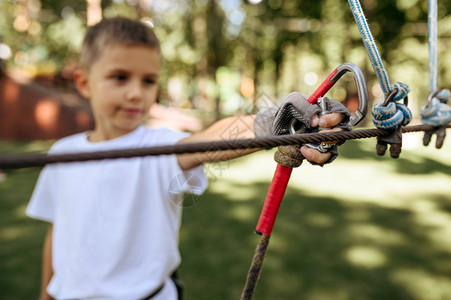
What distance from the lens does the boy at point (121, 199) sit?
3.30 feet

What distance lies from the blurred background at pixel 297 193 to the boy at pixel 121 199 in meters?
0.22

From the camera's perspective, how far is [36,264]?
6.78 ft

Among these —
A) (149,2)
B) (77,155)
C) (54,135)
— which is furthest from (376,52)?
(149,2)

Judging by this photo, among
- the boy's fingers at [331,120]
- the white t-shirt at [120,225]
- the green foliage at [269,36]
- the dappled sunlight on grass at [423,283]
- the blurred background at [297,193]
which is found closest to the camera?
the boy's fingers at [331,120]

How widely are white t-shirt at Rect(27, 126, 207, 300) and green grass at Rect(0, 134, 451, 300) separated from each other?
0.20 metres

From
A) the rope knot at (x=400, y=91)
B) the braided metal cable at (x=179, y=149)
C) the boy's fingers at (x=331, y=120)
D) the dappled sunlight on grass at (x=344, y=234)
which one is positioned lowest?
the dappled sunlight on grass at (x=344, y=234)

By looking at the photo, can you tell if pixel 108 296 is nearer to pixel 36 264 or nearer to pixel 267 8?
pixel 36 264

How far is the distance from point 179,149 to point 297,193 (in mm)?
3143

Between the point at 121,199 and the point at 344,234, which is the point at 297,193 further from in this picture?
the point at 121,199

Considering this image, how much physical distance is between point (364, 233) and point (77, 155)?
2444mm

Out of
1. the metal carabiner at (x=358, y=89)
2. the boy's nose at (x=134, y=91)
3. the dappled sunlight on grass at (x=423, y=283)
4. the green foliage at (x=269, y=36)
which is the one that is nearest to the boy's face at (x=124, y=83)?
the boy's nose at (x=134, y=91)

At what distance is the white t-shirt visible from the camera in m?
1.00

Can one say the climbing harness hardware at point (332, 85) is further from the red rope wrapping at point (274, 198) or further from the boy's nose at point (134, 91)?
the boy's nose at point (134, 91)

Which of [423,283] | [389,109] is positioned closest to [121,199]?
[389,109]
